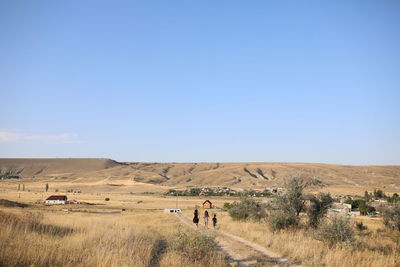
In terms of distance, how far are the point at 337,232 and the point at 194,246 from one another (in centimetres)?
807

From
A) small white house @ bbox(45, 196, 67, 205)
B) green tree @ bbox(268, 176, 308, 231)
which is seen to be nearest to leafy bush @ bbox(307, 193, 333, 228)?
green tree @ bbox(268, 176, 308, 231)

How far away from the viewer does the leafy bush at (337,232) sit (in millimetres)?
16188

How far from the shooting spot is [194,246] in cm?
1190

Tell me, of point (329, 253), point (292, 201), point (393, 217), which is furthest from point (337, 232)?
point (393, 217)

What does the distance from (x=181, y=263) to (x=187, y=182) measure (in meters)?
161

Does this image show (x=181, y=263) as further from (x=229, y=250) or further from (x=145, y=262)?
(x=229, y=250)

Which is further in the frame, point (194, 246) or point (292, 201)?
point (292, 201)

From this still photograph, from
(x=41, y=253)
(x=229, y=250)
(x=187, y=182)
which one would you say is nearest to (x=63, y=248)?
(x=41, y=253)

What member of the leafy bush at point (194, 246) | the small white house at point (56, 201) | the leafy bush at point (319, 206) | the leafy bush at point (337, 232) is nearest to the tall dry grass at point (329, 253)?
the leafy bush at point (337, 232)

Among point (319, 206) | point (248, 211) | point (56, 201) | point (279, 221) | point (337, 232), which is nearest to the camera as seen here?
point (337, 232)

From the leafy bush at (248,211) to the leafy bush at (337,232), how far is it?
17519 mm

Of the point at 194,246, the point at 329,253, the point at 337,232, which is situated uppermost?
the point at 194,246

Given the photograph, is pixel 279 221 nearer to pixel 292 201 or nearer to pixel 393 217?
pixel 292 201

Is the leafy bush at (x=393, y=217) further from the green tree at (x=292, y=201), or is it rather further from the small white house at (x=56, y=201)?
the small white house at (x=56, y=201)
